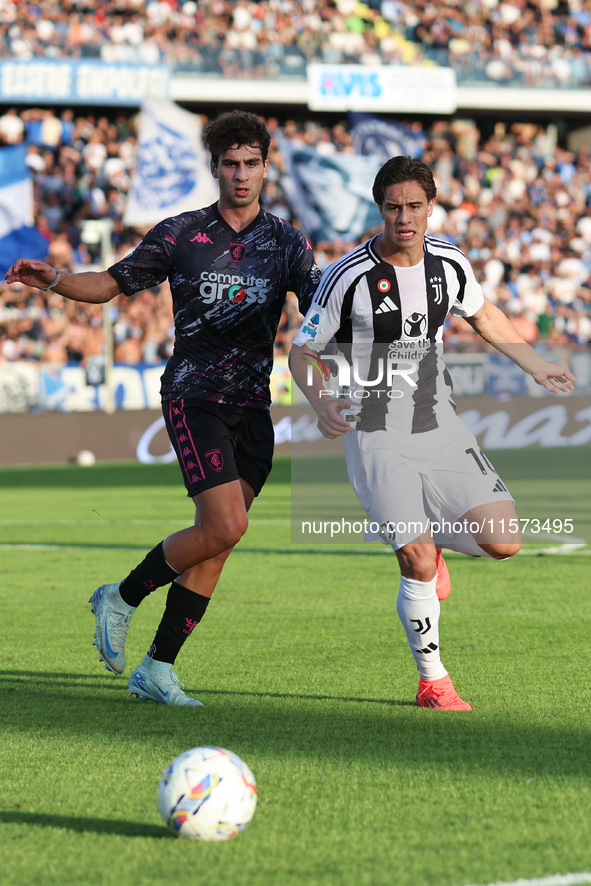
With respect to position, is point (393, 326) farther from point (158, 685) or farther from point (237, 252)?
point (158, 685)

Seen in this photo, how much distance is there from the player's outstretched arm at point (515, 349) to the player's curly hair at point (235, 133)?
3.66ft

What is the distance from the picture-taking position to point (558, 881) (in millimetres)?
2775

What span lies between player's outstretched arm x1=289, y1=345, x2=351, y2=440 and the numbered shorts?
0.23 meters

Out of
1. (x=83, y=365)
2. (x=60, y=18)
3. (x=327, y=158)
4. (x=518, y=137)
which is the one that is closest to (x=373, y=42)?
(x=518, y=137)

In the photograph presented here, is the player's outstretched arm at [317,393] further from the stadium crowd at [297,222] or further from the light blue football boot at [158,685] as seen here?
the stadium crowd at [297,222]

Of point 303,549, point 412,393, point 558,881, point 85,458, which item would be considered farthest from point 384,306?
point 85,458

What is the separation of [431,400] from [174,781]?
2314 mm

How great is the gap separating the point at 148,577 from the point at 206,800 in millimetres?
1931

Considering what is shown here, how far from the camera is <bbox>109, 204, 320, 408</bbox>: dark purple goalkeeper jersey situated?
16.0 ft

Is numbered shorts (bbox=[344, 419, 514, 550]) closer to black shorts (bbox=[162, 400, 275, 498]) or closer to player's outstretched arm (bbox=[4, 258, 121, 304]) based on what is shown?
black shorts (bbox=[162, 400, 275, 498])

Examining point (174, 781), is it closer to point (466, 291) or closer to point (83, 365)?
point (466, 291)

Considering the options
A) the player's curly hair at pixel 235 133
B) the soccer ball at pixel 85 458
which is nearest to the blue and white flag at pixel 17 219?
the soccer ball at pixel 85 458

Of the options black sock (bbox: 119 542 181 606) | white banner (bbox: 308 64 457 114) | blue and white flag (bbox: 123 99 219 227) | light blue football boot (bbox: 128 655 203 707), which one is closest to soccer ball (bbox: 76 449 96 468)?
blue and white flag (bbox: 123 99 219 227)

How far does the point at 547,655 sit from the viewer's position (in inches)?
225
